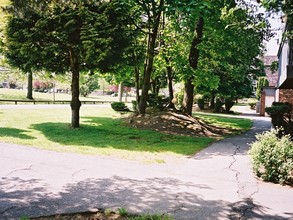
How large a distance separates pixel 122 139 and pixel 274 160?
Answer: 719 centimetres

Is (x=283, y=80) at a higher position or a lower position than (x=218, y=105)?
higher

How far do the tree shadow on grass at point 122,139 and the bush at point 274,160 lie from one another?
11.0ft

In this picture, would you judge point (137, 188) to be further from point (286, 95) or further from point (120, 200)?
point (286, 95)

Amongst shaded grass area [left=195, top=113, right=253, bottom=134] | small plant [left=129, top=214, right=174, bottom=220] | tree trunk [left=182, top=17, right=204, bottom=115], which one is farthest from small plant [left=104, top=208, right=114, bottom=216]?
tree trunk [left=182, top=17, right=204, bottom=115]

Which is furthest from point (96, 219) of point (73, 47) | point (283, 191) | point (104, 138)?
point (73, 47)

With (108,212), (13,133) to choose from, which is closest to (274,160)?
(108,212)

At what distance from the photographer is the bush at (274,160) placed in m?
7.22

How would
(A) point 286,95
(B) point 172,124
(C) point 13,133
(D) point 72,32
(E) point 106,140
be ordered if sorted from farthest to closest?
(A) point 286,95 < (B) point 172,124 < (D) point 72,32 < (C) point 13,133 < (E) point 106,140

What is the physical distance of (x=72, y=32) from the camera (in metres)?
13.7

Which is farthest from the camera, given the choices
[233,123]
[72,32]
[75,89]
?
[233,123]

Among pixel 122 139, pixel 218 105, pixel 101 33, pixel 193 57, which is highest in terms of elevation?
pixel 101 33

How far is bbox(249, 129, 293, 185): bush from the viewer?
722 centimetres

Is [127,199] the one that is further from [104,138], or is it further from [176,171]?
[104,138]

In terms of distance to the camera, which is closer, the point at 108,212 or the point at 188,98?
the point at 108,212
